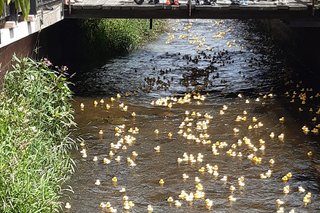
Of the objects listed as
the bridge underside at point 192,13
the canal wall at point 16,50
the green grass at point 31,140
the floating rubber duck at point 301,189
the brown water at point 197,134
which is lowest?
the brown water at point 197,134

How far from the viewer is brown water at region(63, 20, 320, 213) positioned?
9.30 m

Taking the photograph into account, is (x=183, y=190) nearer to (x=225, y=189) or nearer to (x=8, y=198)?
(x=225, y=189)

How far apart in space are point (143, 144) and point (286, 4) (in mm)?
6182

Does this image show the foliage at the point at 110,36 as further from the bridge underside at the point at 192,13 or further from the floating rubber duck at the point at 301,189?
the floating rubber duck at the point at 301,189

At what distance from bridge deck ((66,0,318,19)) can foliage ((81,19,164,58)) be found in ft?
12.8

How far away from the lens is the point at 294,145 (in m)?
11.7

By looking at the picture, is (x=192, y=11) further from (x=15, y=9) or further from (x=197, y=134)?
(x=15, y=9)

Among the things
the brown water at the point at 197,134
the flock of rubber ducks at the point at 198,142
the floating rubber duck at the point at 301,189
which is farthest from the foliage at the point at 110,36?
the floating rubber duck at the point at 301,189

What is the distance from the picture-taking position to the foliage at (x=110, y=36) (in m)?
19.0

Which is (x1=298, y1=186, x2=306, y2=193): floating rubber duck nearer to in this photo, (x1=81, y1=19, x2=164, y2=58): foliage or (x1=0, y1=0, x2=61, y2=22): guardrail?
(x1=0, y1=0, x2=61, y2=22): guardrail

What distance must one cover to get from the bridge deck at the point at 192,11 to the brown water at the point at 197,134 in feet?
7.00

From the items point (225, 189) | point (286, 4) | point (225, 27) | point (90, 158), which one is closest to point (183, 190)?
point (225, 189)

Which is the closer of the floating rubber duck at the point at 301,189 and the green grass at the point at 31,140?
the green grass at the point at 31,140

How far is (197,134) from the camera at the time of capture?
40.2ft
